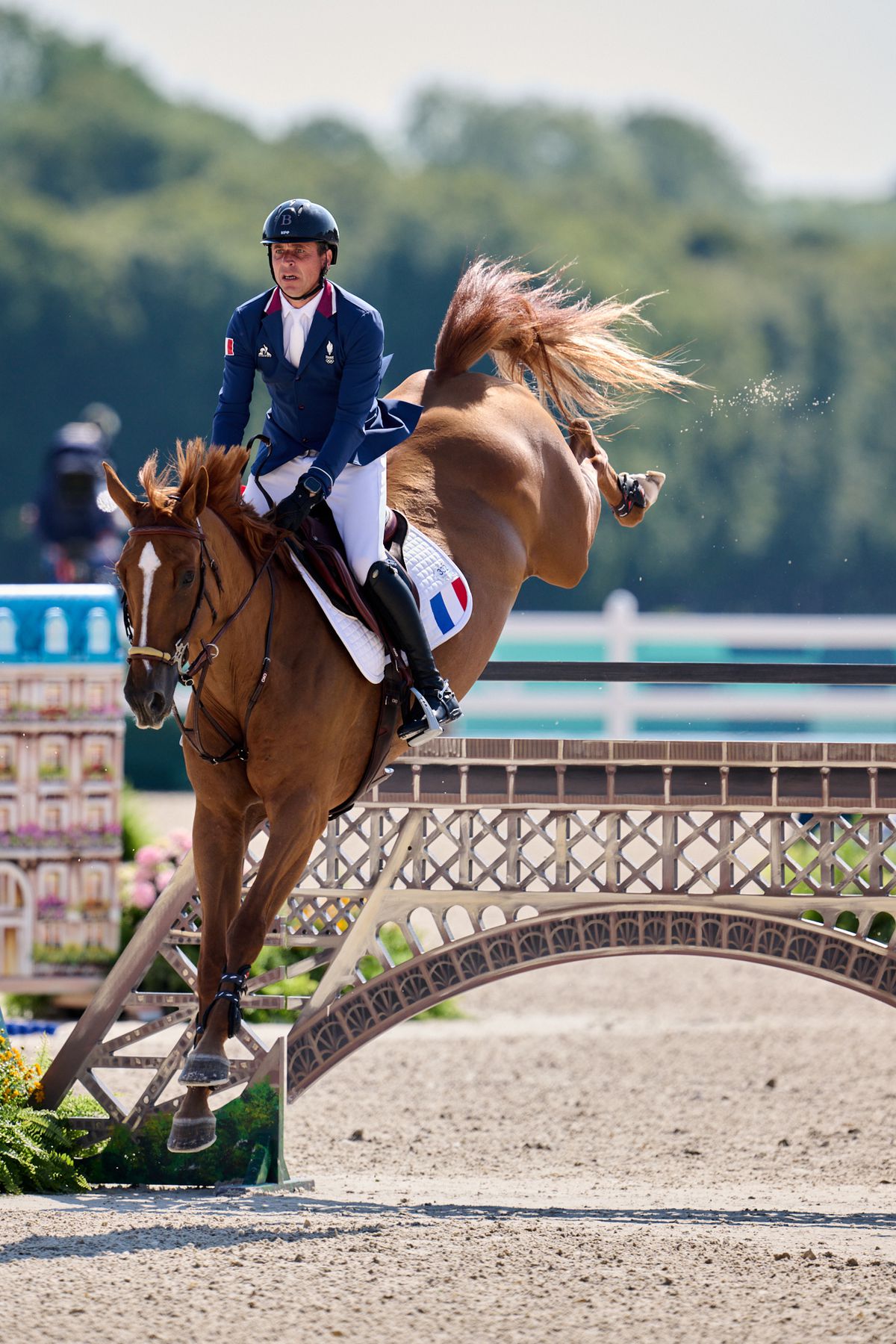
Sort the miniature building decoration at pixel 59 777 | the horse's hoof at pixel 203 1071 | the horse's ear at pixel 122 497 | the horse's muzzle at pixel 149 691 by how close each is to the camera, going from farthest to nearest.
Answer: the miniature building decoration at pixel 59 777 < the horse's hoof at pixel 203 1071 < the horse's ear at pixel 122 497 < the horse's muzzle at pixel 149 691

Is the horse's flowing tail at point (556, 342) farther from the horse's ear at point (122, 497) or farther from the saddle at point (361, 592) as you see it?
the horse's ear at point (122, 497)

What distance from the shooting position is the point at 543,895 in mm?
7000

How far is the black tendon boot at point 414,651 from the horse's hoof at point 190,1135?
4.76 ft

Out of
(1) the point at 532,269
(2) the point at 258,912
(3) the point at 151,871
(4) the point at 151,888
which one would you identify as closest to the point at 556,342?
(2) the point at 258,912

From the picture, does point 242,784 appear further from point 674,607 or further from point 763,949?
point 674,607

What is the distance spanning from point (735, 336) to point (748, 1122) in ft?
98.2

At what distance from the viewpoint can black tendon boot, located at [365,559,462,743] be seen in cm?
596

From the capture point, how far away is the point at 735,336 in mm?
37250

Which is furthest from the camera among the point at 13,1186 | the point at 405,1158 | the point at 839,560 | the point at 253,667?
the point at 839,560

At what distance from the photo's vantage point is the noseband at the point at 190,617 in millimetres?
5160

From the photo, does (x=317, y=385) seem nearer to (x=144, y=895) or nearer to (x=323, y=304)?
(x=323, y=304)

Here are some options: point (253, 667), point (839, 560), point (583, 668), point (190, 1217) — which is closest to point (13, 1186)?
point (190, 1217)

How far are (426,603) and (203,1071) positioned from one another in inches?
70.7

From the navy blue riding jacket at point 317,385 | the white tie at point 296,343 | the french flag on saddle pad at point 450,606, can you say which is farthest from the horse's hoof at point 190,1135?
the white tie at point 296,343
